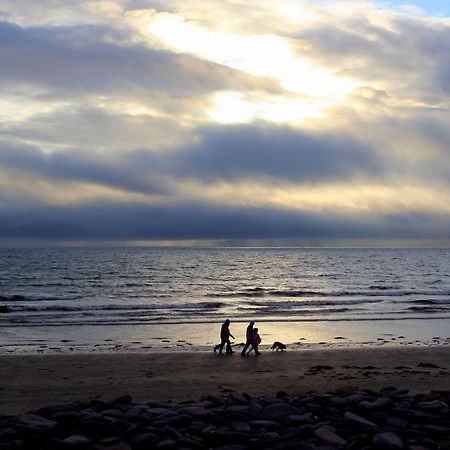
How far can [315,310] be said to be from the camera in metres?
39.6

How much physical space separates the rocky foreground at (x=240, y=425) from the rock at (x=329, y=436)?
0.6 inches

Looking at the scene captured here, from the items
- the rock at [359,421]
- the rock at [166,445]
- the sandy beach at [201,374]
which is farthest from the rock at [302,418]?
the sandy beach at [201,374]

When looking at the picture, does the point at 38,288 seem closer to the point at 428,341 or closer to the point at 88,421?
the point at 428,341

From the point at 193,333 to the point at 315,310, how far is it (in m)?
13.7

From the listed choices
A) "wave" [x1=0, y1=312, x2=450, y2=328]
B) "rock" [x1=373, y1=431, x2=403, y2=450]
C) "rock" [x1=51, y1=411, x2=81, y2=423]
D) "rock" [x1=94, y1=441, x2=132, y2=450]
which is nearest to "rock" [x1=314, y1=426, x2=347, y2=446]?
"rock" [x1=373, y1=431, x2=403, y2=450]

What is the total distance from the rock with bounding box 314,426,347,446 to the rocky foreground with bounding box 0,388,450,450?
1 centimetres

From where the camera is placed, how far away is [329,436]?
8891mm

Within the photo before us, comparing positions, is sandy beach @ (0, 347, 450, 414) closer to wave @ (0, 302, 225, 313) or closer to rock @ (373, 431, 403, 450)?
rock @ (373, 431, 403, 450)

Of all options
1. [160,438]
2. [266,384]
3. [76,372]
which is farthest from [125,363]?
[160,438]

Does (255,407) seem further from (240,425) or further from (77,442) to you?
(77,442)

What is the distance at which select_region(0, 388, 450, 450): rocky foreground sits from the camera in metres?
8.70

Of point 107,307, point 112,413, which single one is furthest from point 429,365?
point 107,307

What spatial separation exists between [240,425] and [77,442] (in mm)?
2487

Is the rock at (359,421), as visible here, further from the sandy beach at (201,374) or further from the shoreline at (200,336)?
the shoreline at (200,336)
